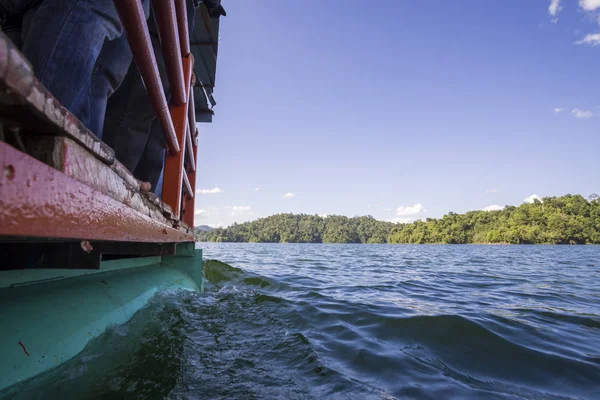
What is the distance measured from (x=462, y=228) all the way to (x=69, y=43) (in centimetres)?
8543

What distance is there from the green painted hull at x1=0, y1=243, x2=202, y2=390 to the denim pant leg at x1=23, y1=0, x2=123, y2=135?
90 cm

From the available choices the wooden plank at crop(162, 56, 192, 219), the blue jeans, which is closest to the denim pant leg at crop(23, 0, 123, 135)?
the blue jeans

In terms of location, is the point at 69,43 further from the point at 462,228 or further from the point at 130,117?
the point at 462,228

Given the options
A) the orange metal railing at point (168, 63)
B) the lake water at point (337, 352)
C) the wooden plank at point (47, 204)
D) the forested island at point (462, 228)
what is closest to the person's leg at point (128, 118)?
the orange metal railing at point (168, 63)

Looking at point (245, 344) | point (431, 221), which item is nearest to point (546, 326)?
point (245, 344)

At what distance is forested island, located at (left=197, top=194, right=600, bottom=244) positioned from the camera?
57.9 meters

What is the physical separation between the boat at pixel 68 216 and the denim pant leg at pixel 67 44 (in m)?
0.18

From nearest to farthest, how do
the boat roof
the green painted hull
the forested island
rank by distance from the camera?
the green painted hull → the boat roof → the forested island

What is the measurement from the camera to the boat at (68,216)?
446mm

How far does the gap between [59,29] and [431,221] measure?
9423 cm

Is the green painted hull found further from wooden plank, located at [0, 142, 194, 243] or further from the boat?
wooden plank, located at [0, 142, 194, 243]

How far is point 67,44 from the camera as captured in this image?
1172 millimetres

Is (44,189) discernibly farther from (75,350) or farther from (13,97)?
(75,350)

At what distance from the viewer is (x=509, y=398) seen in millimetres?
1744
